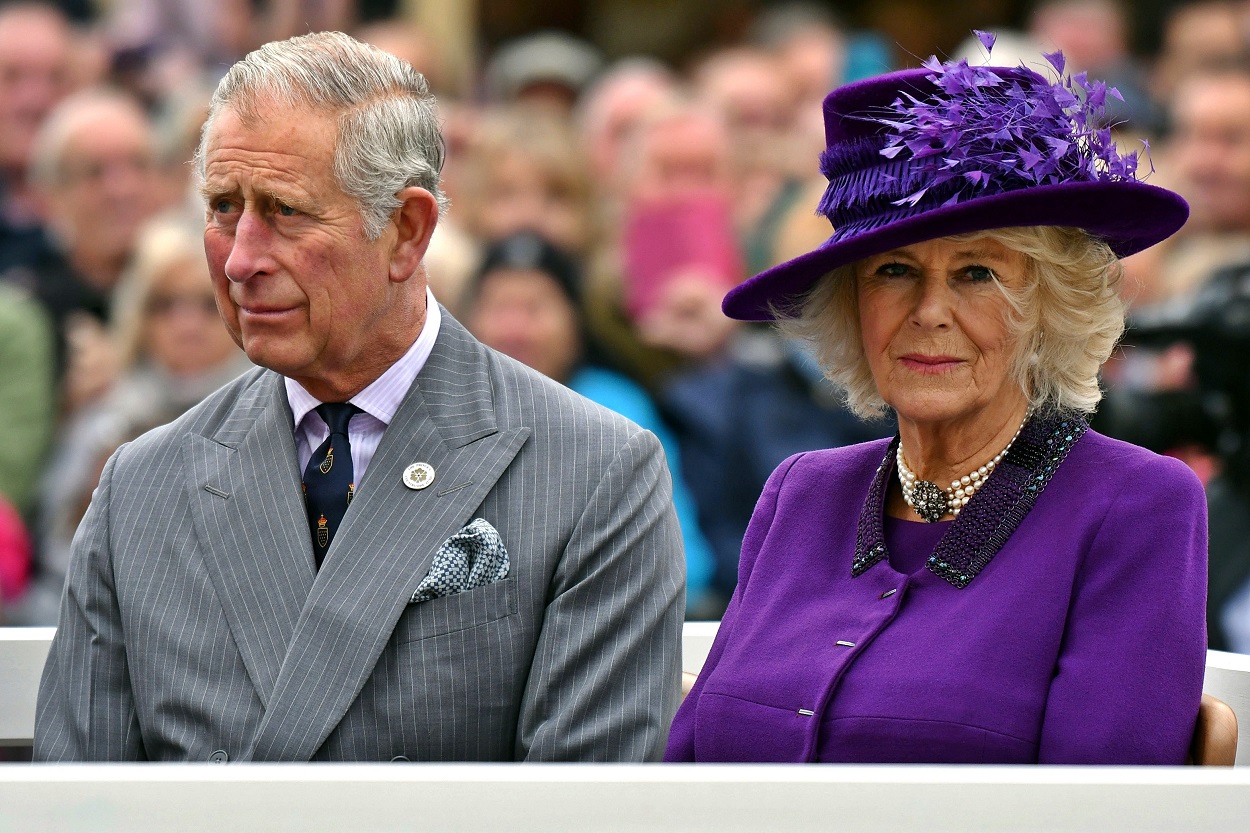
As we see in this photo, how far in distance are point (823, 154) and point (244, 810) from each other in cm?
127

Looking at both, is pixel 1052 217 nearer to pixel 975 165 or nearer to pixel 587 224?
pixel 975 165

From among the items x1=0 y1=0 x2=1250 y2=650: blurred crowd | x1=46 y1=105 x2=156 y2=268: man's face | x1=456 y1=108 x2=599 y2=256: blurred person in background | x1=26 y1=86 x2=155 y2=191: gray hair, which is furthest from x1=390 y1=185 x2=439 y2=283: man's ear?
x1=26 y1=86 x2=155 y2=191: gray hair

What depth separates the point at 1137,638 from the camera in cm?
201

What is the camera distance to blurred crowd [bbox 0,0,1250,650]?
15.6ft

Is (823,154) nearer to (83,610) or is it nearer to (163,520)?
(163,520)

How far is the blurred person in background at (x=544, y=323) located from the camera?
4828mm

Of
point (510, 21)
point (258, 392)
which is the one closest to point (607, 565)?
point (258, 392)

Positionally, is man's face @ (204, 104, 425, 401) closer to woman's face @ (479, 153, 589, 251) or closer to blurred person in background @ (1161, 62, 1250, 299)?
woman's face @ (479, 153, 589, 251)

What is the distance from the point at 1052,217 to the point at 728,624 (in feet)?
2.56

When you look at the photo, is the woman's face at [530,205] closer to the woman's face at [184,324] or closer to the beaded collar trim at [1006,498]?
the woman's face at [184,324]

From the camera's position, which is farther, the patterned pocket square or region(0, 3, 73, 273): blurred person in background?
region(0, 3, 73, 273): blurred person in background

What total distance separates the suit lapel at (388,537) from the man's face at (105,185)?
114 inches

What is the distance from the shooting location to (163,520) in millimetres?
2410

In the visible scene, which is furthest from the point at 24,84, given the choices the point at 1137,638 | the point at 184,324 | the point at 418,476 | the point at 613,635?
the point at 1137,638
